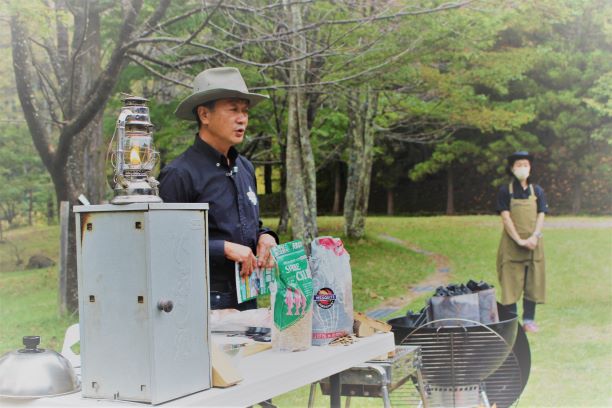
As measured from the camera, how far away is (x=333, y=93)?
10.6 metres

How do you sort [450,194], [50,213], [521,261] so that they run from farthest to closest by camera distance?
[450,194] < [50,213] < [521,261]

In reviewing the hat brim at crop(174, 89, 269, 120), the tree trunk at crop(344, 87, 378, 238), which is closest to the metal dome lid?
the hat brim at crop(174, 89, 269, 120)

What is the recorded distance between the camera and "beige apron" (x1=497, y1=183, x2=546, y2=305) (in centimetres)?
693

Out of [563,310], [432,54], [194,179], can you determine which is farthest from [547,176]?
[194,179]

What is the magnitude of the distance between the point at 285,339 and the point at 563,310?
7978 millimetres

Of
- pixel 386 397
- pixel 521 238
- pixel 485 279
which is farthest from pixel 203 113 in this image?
pixel 485 279

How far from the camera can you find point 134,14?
631 cm

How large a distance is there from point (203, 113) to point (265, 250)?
1.55 feet

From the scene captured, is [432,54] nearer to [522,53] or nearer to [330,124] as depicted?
[522,53]

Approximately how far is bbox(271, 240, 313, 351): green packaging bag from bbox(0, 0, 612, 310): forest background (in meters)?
0.46

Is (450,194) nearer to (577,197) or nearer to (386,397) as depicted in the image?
(577,197)

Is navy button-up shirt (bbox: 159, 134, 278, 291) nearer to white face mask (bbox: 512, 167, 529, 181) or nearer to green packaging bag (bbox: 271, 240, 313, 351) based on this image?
green packaging bag (bbox: 271, 240, 313, 351)

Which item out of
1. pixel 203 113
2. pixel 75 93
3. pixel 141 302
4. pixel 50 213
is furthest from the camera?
pixel 50 213

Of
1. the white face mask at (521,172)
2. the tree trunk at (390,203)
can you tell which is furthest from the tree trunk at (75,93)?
the tree trunk at (390,203)
